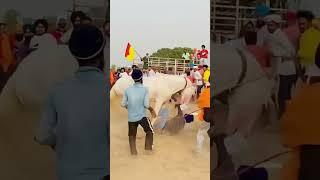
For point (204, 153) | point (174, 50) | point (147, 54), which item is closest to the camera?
point (204, 153)

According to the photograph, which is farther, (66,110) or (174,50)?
(174,50)

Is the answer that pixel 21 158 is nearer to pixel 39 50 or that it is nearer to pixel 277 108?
pixel 39 50

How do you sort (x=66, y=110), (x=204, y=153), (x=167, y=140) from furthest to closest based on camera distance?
(x=167, y=140) < (x=204, y=153) < (x=66, y=110)

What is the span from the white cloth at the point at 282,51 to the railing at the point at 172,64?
495 cm

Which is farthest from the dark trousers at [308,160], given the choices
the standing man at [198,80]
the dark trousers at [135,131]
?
the standing man at [198,80]

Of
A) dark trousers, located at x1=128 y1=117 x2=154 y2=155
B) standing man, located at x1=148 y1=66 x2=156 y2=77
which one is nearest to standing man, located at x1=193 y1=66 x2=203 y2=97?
standing man, located at x1=148 y1=66 x2=156 y2=77

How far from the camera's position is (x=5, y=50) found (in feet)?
8.02

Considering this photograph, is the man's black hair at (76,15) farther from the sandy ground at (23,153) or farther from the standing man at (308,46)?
the standing man at (308,46)

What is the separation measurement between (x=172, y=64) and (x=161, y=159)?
9.50 ft

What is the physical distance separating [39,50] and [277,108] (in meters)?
1.27

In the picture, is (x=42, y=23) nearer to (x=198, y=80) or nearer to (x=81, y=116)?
(x=81, y=116)

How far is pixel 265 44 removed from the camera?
2.56 metres

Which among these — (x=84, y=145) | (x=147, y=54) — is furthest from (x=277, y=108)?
(x=147, y=54)

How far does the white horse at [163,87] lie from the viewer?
6.83m
